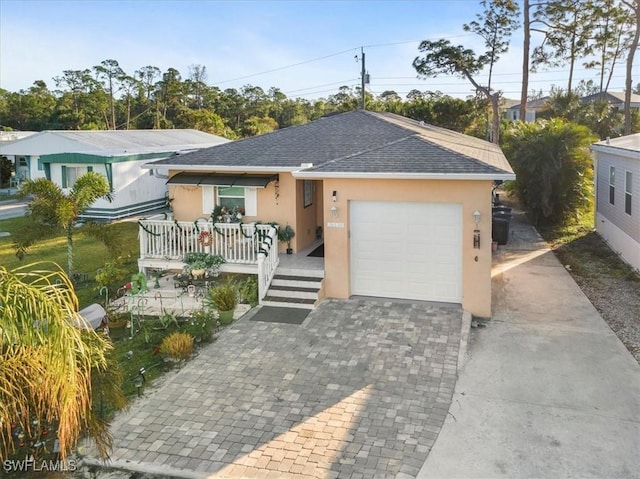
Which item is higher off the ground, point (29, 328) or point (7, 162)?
point (7, 162)

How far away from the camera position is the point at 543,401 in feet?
25.4

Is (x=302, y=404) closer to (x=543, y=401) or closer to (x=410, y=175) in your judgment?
(x=543, y=401)

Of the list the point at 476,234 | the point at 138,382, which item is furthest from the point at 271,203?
the point at 138,382

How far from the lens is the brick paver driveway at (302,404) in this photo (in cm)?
639

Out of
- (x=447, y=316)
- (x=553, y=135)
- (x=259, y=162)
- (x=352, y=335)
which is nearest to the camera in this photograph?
(x=352, y=335)

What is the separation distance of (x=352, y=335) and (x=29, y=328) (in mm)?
6783

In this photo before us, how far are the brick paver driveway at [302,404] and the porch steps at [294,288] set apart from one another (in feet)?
3.51

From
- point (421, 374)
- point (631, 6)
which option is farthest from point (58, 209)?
point (631, 6)

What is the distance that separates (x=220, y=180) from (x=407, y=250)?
17.6 feet

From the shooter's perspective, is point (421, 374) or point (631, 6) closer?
point (421, 374)

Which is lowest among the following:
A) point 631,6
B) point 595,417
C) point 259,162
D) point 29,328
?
point 595,417

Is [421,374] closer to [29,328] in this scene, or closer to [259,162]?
[29,328]

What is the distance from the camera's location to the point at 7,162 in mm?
38312

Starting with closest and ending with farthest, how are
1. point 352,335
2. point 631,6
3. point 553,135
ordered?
point 352,335 < point 553,135 < point 631,6
